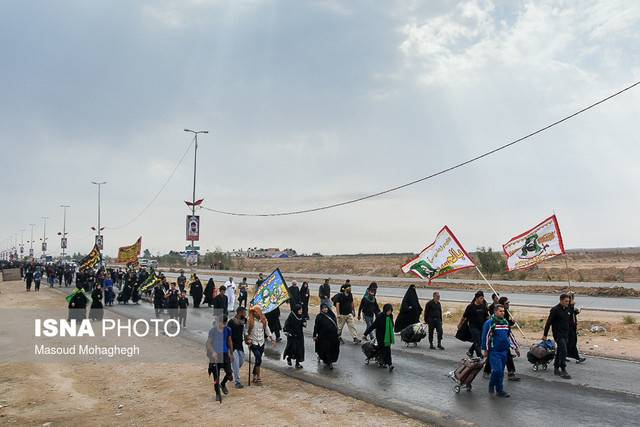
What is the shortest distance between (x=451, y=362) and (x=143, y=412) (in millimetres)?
7182

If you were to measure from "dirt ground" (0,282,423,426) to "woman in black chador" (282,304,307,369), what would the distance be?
700 mm

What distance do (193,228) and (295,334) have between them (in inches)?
721

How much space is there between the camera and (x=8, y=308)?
28531 mm

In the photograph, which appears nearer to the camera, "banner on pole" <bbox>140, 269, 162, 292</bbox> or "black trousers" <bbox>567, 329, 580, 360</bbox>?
"black trousers" <bbox>567, 329, 580, 360</bbox>

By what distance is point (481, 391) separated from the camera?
33.0 feet

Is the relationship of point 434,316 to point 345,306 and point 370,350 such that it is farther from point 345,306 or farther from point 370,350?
point 370,350

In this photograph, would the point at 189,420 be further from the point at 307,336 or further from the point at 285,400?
the point at 307,336

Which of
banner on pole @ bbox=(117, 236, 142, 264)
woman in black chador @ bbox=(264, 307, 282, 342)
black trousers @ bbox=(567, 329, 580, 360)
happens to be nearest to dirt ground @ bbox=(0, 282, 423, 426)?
woman in black chador @ bbox=(264, 307, 282, 342)

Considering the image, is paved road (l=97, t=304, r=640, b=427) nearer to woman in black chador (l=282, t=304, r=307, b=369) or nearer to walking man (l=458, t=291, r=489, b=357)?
woman in black chador (l=282, t=304, r=307, b=369)

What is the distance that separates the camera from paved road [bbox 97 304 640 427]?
8406 mm

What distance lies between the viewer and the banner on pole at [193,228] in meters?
29.2

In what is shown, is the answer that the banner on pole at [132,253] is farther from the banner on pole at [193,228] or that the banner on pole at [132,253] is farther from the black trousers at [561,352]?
the black trousers at [561,352]

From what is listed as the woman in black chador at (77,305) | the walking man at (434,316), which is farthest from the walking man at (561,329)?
the woman in black chador at (77,305)

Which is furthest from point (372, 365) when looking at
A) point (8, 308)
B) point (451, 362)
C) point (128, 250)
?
point (128, 250)
